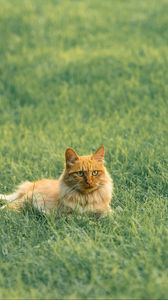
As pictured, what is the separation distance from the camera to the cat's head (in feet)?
21.5

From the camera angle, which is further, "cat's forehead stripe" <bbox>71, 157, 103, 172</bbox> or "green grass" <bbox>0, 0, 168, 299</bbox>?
"cat's forehead stripe" <bbox>71, 157, 103, 172</bbox>

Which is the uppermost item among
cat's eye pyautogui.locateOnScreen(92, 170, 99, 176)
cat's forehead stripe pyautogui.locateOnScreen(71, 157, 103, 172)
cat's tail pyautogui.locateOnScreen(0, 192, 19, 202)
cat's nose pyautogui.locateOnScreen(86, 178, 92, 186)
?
cat's forehead stripe pyautogui.locateOnScreen(71, 157, 103, 172)

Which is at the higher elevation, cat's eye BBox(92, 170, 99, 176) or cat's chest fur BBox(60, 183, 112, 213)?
cat's eye BBox(92, 170, 99, 176)

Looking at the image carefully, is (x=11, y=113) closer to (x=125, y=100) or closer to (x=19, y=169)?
(x=125, y=100)

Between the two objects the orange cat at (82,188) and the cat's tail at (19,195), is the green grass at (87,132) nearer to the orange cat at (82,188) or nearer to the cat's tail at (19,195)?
the orange cat at (82,188)

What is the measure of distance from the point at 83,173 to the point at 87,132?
2991 mm

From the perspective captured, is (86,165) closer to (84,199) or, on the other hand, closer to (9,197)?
(84,199)

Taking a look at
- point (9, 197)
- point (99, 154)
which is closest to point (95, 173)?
point (99, 154)

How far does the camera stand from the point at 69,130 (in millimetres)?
9789

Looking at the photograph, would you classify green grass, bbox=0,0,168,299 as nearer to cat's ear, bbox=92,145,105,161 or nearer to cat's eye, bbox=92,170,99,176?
cat's eye, bbox=92,170,99,176

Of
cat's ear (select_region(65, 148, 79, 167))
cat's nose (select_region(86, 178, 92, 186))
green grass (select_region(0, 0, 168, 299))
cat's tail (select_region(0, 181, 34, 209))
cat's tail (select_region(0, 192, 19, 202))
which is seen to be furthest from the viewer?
cat's tail (select_region(0, 192, 19, 202))

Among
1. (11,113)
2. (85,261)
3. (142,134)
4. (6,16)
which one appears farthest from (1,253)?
(6,16)

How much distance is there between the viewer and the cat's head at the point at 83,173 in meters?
6.54

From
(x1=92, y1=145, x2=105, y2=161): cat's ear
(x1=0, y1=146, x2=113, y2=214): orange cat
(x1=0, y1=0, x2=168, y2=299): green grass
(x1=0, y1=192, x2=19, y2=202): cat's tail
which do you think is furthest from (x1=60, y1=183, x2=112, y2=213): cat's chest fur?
(x1=0, y1=192, x2=19, y2=202): cat's tail
